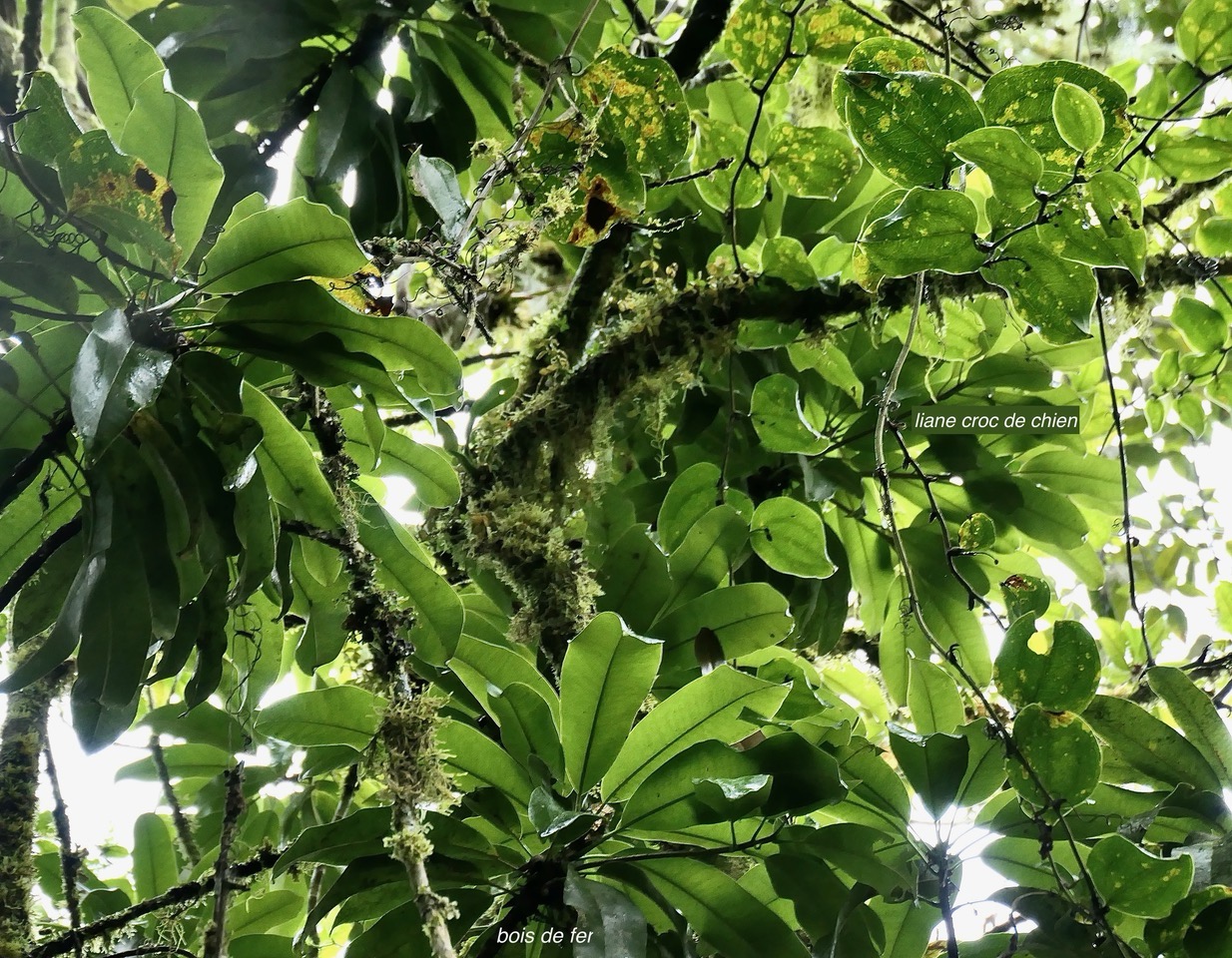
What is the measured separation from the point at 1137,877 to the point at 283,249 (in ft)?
3.21

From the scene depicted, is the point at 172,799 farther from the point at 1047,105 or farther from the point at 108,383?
the point at 1047,105

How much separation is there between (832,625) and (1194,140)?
850mm

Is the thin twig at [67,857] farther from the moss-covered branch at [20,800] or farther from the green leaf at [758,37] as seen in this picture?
the green leaf at [758,37]

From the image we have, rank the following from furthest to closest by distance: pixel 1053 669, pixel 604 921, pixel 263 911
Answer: pixel 263 911, pixel 1053 669, pixel 604 921

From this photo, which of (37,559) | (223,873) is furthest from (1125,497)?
(37,559)

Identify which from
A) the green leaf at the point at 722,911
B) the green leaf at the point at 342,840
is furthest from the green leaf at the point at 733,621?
the green leaf at the point at 342,840

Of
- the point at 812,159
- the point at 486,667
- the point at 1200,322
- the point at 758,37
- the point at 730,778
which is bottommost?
the point at 730,778

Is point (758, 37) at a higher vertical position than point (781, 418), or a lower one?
higher

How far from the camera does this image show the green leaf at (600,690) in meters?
0.87

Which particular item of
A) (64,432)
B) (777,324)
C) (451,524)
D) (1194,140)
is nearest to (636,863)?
(451,524)

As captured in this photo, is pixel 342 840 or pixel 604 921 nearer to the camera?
pixel 604 921

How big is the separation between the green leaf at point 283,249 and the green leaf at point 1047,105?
625 mm

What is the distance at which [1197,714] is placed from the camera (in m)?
0.98

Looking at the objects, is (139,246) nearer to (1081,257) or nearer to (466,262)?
(466,262)
